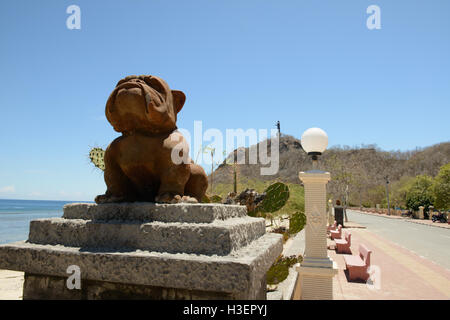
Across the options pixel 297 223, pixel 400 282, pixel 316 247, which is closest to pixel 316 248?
pixel 316 247

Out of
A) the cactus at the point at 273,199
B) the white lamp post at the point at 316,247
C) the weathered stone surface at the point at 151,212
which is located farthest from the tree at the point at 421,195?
the weathered stone surface at the point at 151,212

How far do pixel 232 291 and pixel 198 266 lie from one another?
24 centimetres

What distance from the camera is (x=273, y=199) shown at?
558 centimetres

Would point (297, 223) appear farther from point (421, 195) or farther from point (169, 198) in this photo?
point (421, 195)

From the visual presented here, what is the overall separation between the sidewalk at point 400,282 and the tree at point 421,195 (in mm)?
28757

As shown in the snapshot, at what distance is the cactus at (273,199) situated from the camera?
5.52 m

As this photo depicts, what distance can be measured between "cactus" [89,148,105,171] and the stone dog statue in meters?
3.89

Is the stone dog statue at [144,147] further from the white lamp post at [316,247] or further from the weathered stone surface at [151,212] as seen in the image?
the white lamp post at [316,247]

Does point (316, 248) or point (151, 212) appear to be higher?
point (151, 212)

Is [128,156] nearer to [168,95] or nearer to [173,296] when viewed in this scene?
[168,95]

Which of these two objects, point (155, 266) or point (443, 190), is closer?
point (155, 266)

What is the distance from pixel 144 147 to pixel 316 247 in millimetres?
2872
